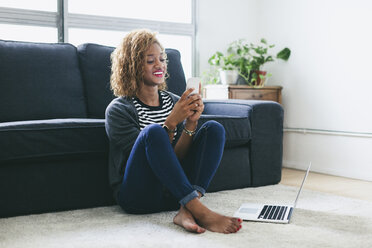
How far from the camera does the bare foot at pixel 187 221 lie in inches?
66.5

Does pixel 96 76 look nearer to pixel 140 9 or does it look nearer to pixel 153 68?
pixel 153 68

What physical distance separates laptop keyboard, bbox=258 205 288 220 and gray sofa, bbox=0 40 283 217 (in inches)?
21.8

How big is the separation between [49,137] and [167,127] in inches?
22.8

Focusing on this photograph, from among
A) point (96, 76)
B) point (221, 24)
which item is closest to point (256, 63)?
point (221, 24)

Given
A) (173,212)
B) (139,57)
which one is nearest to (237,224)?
(173,212)

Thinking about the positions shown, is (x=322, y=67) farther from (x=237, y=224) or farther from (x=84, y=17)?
(x=237, y=224)

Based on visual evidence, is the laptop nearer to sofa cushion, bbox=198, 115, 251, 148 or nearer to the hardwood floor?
sofa cushion, bbox=198, 115, 251, 148

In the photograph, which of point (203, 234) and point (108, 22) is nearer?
point (203, 234)

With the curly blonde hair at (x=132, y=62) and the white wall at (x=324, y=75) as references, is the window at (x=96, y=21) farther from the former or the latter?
the curly blonde hair at (x=132, y=62)

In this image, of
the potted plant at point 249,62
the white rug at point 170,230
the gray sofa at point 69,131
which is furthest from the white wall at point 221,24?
the white rug at point 170,230

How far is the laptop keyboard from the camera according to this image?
1.92 metres

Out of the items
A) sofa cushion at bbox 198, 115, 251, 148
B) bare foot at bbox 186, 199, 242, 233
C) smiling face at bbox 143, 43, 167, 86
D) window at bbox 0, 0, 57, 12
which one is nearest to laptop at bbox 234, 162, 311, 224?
bare foot at bbox 186, 199, 242, 233

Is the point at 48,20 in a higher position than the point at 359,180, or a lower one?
higher

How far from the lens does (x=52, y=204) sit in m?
2.09
